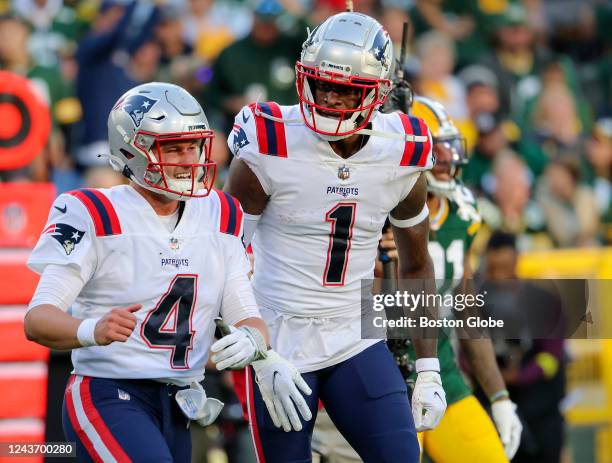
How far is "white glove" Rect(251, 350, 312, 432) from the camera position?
433 cm

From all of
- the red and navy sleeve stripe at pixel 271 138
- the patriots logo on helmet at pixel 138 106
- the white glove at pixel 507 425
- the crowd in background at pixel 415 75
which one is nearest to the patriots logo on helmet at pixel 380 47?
the red and navy sleeve stripe at pixel 271 138

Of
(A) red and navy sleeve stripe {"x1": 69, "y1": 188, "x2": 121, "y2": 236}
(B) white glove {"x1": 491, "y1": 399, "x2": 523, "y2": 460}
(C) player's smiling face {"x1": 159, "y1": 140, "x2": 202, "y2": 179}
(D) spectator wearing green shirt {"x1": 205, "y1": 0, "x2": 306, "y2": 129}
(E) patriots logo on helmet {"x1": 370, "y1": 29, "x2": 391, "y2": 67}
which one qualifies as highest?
(D) spectator wearing green shirt {"x1": 205, "y1": 0, "x2": 306, "y2": 129}

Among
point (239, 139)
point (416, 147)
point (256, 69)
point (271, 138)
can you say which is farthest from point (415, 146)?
point (256, 69)

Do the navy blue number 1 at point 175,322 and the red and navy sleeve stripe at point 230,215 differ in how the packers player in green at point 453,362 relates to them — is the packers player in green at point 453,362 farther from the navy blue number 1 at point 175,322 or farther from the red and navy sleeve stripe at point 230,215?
the navy blue number 1 at point 175,322

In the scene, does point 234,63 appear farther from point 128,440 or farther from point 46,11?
point 128,440

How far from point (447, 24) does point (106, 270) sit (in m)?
7.96

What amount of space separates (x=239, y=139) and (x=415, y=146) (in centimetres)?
64

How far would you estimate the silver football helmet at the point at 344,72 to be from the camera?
4609mm

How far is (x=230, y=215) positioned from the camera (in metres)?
4.49

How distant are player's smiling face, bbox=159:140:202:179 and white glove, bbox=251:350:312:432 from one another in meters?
0.67

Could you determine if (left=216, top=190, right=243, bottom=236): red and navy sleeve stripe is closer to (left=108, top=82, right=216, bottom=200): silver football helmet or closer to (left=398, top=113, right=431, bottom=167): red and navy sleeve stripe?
(left=108, top=82, right=216, bottom=200): silver football helmet

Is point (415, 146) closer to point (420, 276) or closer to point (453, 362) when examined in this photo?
point (420, 276)

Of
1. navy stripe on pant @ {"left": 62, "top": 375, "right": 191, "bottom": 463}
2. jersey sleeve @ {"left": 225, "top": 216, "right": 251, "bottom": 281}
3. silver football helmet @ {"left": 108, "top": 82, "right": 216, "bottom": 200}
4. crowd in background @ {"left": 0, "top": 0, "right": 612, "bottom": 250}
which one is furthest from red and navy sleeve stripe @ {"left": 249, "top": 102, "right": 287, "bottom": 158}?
crowd in background @ {"left": 0, "top": 0, "right": 612, "bottom": 250}

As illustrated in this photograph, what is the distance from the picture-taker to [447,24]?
462 inches
